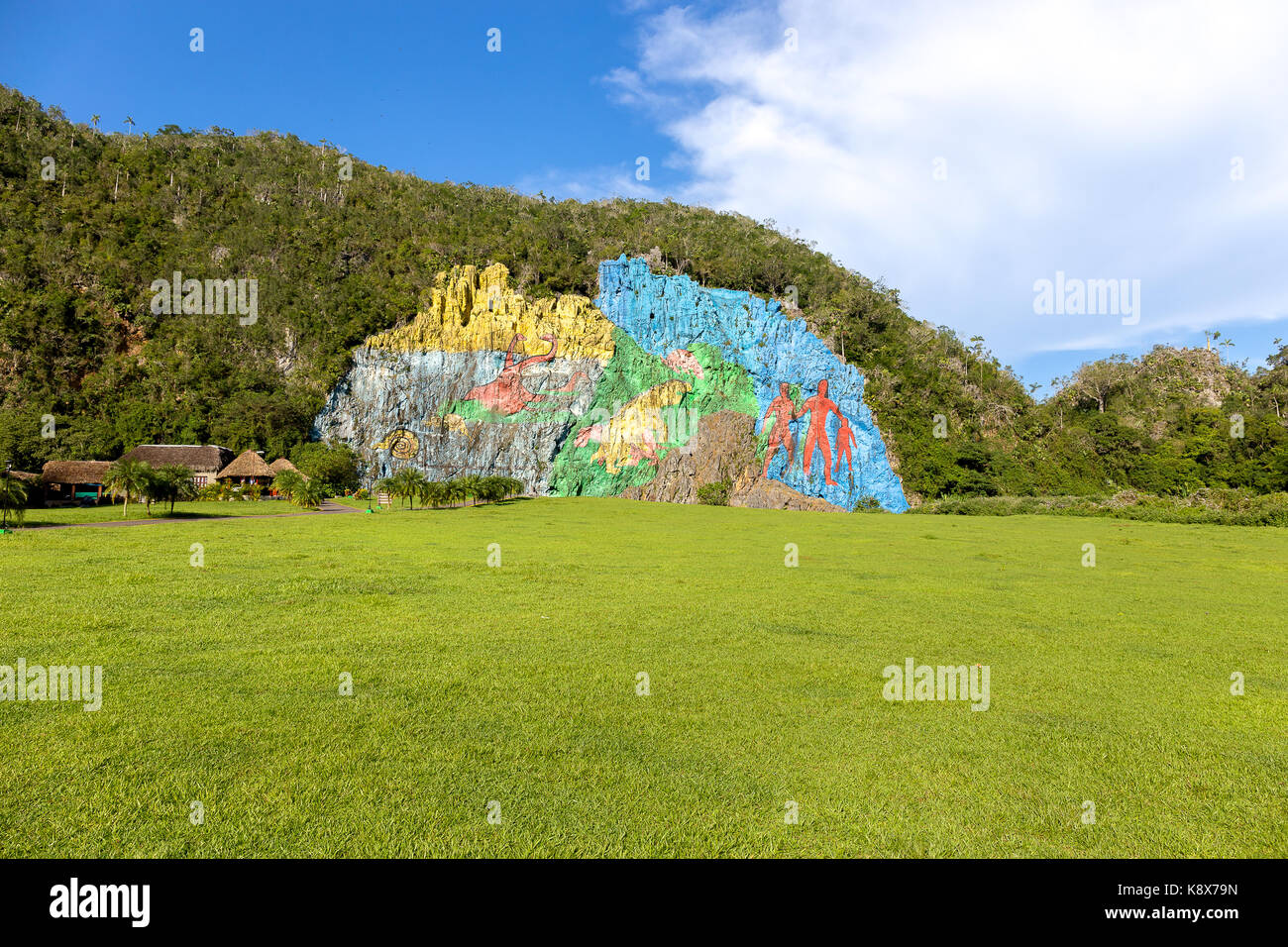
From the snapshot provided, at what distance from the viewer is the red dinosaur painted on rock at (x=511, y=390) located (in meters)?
55.0

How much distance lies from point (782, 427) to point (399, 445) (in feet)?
117

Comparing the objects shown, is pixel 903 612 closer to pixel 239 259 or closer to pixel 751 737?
pixel 751 737

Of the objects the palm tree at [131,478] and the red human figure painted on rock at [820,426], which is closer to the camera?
the palm tree at [131,478]

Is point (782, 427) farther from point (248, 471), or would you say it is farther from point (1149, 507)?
point (248, 471)

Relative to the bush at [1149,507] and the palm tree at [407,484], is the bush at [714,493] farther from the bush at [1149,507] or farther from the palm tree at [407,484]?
the palm tree at [407,484]

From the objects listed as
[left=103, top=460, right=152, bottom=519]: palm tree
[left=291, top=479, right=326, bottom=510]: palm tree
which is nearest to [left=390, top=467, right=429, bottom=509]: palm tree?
[left=291, top=479, right=326, bottom=510]: palm tree

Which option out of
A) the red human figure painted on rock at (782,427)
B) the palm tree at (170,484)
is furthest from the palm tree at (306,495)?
the red human figure painted on rock at (782,427)

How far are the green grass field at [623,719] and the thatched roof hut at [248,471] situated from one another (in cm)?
3443

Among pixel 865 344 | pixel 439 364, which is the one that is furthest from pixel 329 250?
pixel 865 344

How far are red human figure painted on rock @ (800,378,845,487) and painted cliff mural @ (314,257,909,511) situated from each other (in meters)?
0.13

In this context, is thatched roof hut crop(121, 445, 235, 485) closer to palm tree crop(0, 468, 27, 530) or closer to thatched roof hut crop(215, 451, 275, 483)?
thatched roof hut crop(215, 451, 275, 483)

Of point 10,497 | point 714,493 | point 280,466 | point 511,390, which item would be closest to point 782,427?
point 714,493

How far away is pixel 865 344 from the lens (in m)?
67.4
